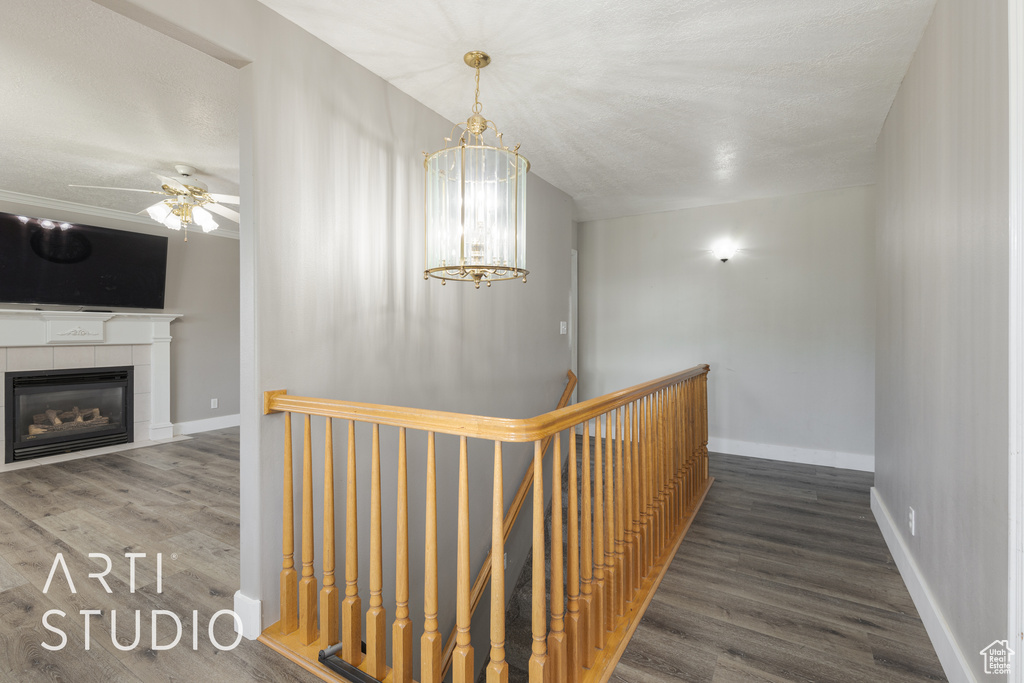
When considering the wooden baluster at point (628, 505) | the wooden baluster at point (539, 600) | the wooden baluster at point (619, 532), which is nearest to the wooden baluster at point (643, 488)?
the wooden baluster at point (628, 505)

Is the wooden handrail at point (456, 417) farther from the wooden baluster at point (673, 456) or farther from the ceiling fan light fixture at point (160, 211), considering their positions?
the ceiling fan light fixture at point (160, 211)

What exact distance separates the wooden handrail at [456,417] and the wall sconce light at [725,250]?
322cm

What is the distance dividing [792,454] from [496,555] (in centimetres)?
412

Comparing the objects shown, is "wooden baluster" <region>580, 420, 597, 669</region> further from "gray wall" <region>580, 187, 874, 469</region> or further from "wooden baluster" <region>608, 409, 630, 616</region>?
"gray wall" <region>580, 187, 874, 469</region>

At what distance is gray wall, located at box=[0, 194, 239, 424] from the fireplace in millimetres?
522

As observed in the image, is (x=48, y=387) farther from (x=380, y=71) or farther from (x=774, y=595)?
(x=774, y=595)

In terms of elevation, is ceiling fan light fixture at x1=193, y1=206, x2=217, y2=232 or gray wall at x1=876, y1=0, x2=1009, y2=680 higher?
ceiling fan light fixture at x1=193, y1=206, x2=217, y2=232

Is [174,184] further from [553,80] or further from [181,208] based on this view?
[553,80]

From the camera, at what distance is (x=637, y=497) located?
2084 millimetres

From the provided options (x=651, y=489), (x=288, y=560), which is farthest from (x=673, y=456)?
(x=288, y=560)

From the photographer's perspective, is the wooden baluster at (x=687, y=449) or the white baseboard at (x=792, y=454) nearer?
the wooden baluster at (x=687, y=449)

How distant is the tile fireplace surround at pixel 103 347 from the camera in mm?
4227

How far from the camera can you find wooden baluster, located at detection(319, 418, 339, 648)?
1630 mm
